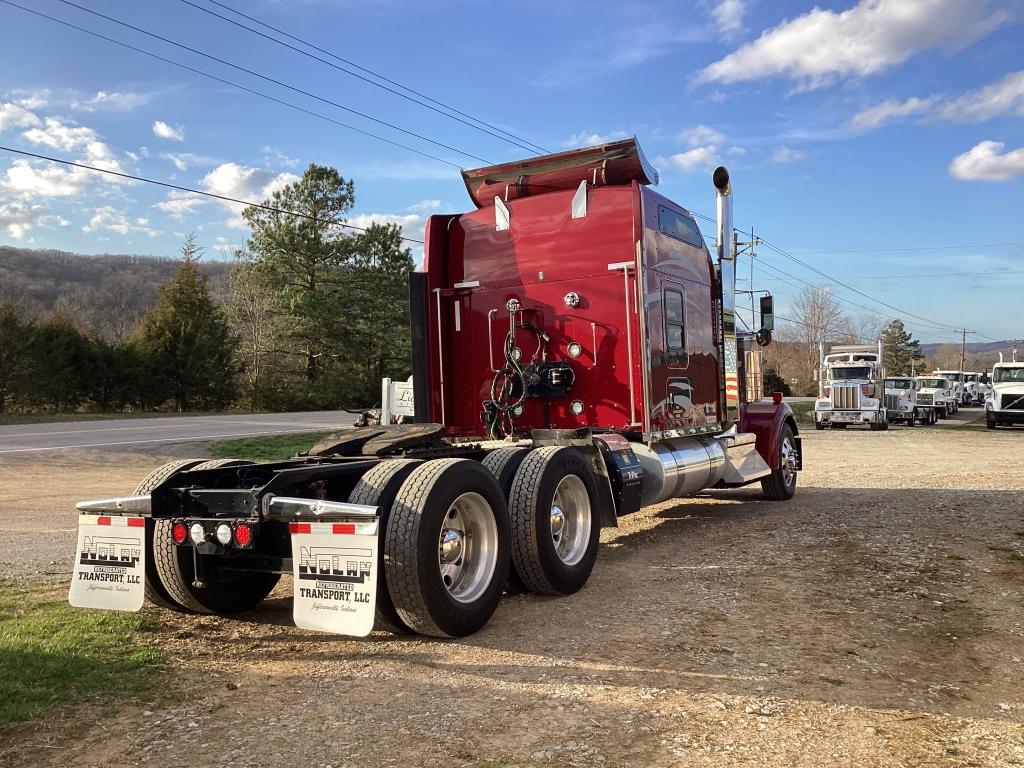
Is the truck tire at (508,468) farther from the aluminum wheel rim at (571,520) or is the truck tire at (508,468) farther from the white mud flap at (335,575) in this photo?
the white mud flap at (335,575)

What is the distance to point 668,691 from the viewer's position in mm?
3920

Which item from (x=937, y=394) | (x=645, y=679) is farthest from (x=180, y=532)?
(x=937, y=394)

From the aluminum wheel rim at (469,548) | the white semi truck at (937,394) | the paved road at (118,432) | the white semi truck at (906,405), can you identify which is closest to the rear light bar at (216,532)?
the aluminum wheel rim at (469,548)

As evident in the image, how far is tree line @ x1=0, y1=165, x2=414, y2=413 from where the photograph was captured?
1497 inches

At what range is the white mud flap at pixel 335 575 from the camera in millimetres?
4031

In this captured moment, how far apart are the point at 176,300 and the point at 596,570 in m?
37.4

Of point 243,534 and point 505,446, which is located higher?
point 505,446

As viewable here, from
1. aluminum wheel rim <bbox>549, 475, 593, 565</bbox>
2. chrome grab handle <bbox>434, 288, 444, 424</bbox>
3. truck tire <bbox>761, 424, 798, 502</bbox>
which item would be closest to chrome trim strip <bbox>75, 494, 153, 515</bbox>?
aluminum wheel rim <bbox>549, 475, 593, 565</bbox>

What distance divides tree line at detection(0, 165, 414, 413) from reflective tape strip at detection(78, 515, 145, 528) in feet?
112

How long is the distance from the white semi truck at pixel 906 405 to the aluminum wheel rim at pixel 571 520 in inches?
1254

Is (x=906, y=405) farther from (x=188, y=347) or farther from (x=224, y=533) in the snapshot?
(x=224, y=533)

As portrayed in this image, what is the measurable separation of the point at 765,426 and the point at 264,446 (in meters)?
12.9

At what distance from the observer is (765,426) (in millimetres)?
10406

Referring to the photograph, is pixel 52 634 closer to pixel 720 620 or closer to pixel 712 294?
pixel 720 620
